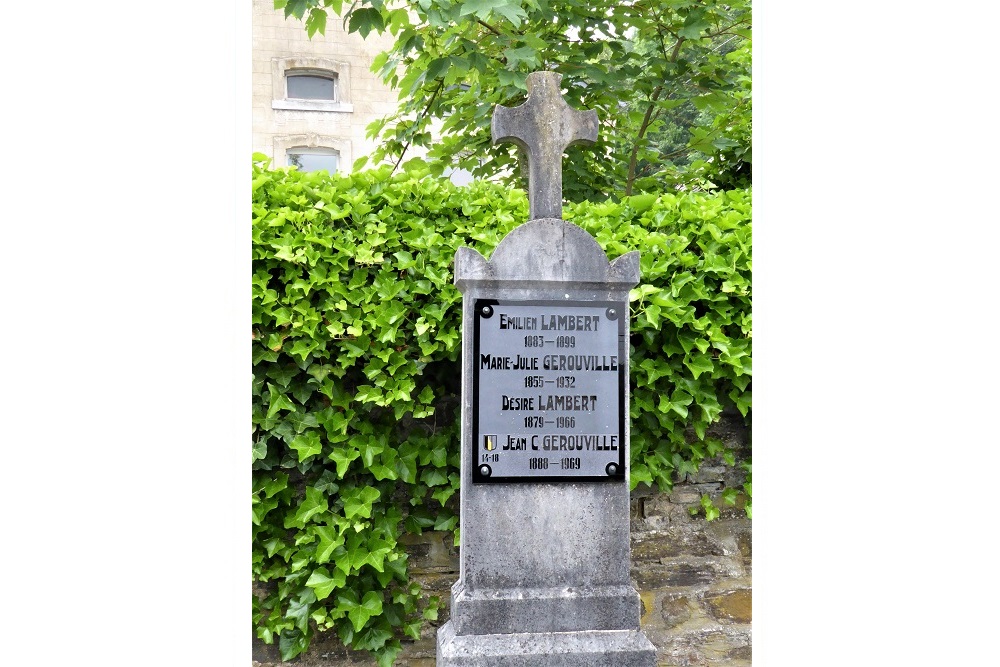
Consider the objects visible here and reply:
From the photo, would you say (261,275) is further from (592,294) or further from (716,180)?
(716,180)

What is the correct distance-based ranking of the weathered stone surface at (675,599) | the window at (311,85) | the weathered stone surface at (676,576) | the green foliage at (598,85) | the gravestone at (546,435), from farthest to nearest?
the window at (311,85), the green foliage at (598,85), the weathered stone surface at (676,576), the weathered stone surface at (675,599), the gravestone at (546,435)

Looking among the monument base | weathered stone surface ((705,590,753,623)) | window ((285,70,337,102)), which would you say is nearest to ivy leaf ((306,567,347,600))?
the monument base

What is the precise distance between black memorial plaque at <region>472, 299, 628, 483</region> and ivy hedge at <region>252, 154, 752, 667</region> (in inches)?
21.9

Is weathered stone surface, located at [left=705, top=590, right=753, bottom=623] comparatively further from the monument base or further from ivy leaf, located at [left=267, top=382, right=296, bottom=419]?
ivy leaf, located at [left=267, top=382, right=296, bottom=419]

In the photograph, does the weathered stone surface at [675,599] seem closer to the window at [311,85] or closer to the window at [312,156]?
the window at [312,156]

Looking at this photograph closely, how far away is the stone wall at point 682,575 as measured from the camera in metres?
3.89

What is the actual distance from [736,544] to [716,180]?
9.18 ft

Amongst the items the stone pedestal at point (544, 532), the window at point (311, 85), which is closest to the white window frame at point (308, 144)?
the window at point (311, 85)

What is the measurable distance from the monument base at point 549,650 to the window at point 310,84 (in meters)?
11.7

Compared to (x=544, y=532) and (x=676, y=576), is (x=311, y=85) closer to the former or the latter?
(x=676, y=576)

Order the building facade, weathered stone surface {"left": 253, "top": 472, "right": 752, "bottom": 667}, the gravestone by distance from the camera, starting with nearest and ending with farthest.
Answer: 1. the gravestone
2. weathered stone surface {"left": 253, "top": 472, "right": 752, "bottom": 667}
3. the building facade

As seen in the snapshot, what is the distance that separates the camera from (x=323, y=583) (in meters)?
3.61

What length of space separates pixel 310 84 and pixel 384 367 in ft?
36.4

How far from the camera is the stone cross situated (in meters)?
3.29
